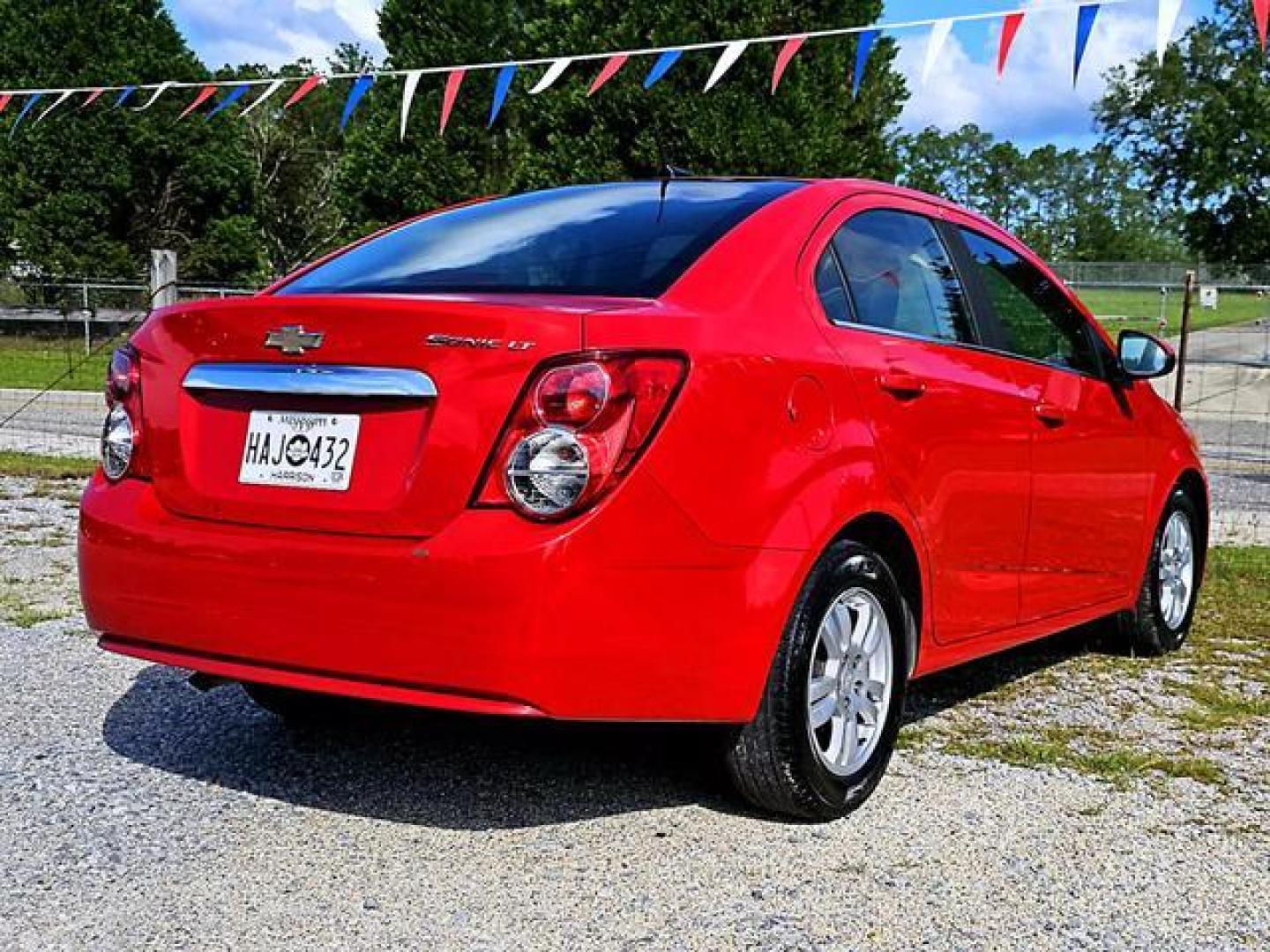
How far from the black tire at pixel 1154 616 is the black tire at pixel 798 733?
2297mm

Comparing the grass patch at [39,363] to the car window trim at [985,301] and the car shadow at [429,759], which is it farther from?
the car window trim at [985,301]

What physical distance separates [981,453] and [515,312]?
166cm

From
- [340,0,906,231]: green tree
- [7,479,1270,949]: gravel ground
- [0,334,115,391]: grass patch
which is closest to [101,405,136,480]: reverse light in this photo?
[7,479,1270,949]: gravel ground

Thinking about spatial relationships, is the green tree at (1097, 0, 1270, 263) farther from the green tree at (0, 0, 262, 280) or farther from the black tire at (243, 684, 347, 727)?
the black tire at (243, 684, 347, 727)

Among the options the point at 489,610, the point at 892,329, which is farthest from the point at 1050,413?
the point at 489,610

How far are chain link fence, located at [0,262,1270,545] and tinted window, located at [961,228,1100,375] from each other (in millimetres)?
6384

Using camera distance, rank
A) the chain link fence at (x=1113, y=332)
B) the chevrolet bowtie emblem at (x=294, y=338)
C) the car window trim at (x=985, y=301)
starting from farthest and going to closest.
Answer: the chain link fence at (x=1113, y=332) < the car window trim at (x=985, y=301) < the chevrolet bowtie emblem at (x=294, y=338)

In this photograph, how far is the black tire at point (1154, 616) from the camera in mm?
5578

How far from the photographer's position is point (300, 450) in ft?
10.6

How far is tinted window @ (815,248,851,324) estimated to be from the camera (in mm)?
3715

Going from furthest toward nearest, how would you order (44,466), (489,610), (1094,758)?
(44,466) < (1094,758) < (489,610)

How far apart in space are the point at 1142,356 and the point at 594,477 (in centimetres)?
299

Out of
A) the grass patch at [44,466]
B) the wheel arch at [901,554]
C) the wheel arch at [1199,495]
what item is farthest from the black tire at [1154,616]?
the grass patch at [44,466]

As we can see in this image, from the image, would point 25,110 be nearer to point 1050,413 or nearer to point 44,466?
point 44,466
